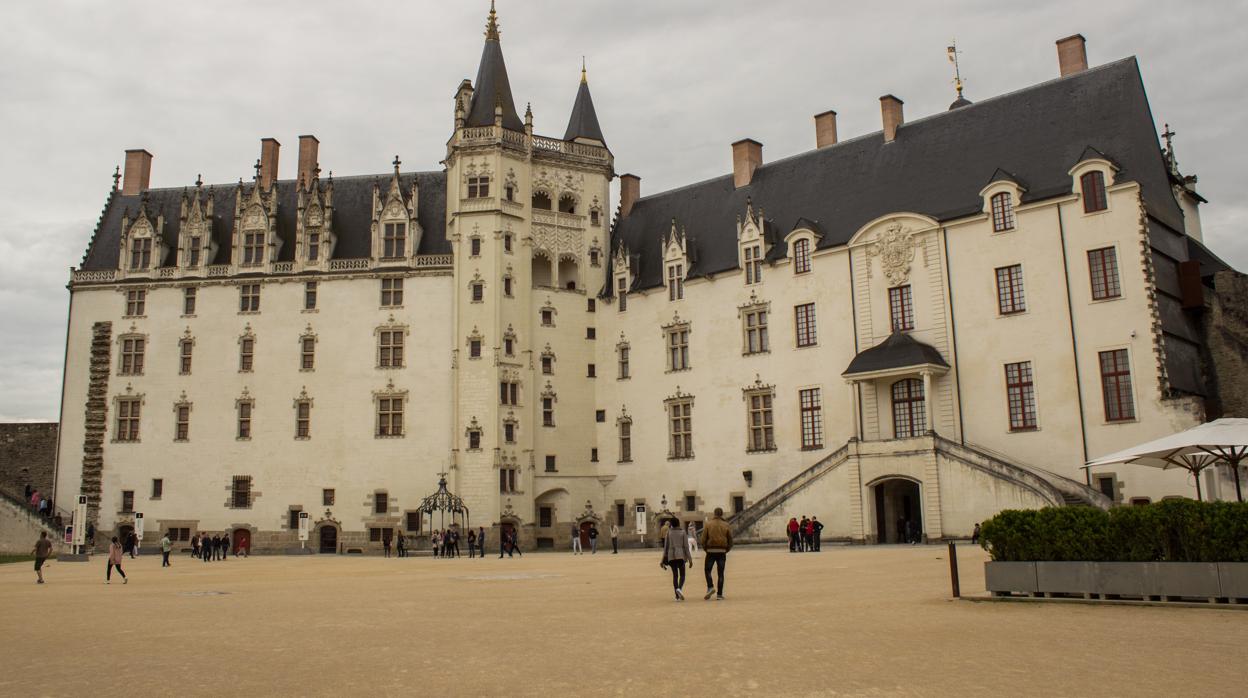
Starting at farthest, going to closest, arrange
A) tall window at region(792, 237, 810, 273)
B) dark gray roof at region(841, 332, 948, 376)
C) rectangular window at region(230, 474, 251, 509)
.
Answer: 1. rectangular window at region(230, 474, 251, 509)
2. tall window at region(792, 237, 810, 273)
3. dark gray roof at region(841, 332, 948, 376)

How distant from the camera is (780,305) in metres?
42.3

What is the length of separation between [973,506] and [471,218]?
84.7 ft

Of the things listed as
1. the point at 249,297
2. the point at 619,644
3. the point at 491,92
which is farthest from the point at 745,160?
the point at 619,644

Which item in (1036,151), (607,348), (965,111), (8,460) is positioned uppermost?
(965,111)

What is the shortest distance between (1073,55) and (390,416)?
32983 millimetres

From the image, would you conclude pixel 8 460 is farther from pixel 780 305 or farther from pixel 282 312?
pixel 780 305

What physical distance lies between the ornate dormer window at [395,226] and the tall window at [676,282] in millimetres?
12313

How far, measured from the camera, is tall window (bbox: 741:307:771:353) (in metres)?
42.8

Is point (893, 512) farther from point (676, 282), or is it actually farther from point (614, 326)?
point (614, 326)

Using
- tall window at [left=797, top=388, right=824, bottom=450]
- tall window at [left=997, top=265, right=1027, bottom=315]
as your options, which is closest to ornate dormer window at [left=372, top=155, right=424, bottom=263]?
tall window at [left=797, top=388, right=824, bottom=450]

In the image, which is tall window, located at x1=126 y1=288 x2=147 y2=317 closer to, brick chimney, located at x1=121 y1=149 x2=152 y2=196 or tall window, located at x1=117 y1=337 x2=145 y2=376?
tall window, located at x1=117 y1=337 x2=145 y2=376

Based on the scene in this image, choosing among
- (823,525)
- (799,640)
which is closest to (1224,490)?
(823,525)

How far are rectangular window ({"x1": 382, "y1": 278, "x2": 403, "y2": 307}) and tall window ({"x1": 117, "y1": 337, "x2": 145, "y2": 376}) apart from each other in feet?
40.4

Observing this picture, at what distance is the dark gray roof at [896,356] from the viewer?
1425 inches
